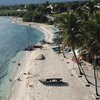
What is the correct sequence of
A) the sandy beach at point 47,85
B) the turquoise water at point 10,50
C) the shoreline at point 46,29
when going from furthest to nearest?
the shoreline at point 46,29
the turquoise water at point 10,50
the sandy beach at point 47,85

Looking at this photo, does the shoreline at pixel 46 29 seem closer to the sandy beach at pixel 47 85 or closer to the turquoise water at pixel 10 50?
the turquoise water at pixel 10 50

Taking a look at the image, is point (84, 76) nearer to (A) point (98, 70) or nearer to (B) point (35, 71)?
(A) point (98, 70)

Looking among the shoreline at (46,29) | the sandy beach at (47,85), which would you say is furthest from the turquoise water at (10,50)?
the shoreline at (46,29)

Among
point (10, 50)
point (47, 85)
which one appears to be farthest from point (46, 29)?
point (47, 85)

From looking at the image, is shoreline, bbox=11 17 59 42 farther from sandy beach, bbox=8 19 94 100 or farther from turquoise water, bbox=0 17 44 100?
sandy beach, bbox=8 19 94 100

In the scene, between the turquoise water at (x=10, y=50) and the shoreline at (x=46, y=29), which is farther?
the shoreline at (x=46, y=29)

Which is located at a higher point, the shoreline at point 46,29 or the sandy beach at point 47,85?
the sandy beach at point 47,85

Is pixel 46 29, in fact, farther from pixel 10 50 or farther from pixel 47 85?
pixel 47 85

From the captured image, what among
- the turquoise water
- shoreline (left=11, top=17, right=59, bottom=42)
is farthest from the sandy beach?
shoreline (left=11, top=17, right=59, bottom=42)

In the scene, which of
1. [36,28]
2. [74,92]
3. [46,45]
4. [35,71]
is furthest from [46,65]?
[36,28]
